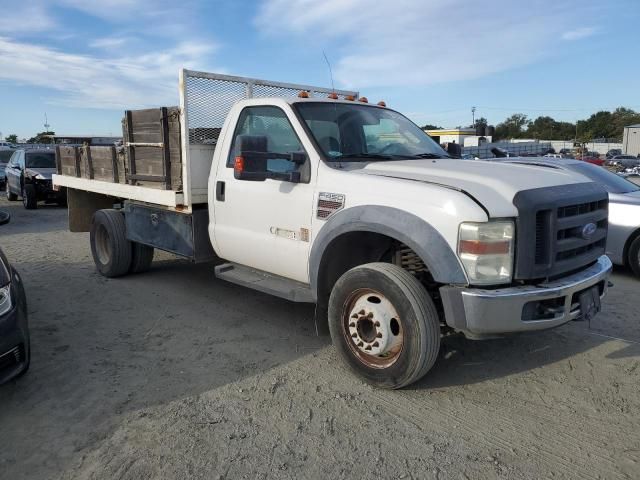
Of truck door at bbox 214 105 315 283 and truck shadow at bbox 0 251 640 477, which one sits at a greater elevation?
truck door at bbox 214 105 315 283

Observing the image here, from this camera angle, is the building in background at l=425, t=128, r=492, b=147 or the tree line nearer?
the building in background at l=425, t=128, r=492, b=147

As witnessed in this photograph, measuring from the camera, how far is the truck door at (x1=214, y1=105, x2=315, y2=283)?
4242 mm

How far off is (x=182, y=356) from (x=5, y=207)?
49.1 ft

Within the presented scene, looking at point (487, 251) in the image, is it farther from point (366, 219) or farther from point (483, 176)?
point (366, 219)

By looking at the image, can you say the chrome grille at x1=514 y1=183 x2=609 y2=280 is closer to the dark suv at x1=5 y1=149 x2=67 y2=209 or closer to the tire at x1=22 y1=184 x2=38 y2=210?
the dark suv at x1=5 y1=149 x2=67 y2=209

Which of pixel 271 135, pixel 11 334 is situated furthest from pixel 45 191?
pixel 11 334

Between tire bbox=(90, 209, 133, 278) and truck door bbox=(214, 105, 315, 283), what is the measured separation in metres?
2.07

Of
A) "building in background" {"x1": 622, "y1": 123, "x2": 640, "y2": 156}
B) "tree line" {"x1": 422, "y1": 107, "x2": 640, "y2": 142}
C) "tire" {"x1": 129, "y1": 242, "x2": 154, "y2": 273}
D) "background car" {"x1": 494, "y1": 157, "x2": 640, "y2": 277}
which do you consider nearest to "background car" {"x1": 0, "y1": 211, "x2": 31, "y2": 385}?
"tire" {"x1": 129, "y1": 242, "x2": 154, "y2": 273}

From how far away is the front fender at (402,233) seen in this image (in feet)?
10.7

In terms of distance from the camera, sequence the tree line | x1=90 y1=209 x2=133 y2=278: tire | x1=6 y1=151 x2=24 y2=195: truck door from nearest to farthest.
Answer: x1=90 y1=209 x2=133 y2=278: tire → x1=6 y1=151 x2=24 y2=195: truck door → the tree line

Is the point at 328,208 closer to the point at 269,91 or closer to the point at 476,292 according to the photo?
the point at 476,292

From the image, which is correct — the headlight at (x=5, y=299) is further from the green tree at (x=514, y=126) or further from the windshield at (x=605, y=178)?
the green tree at (x=514, y=126)

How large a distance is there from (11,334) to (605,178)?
7622 millimetres

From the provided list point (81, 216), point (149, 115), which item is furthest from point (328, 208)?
point (81, 216)
